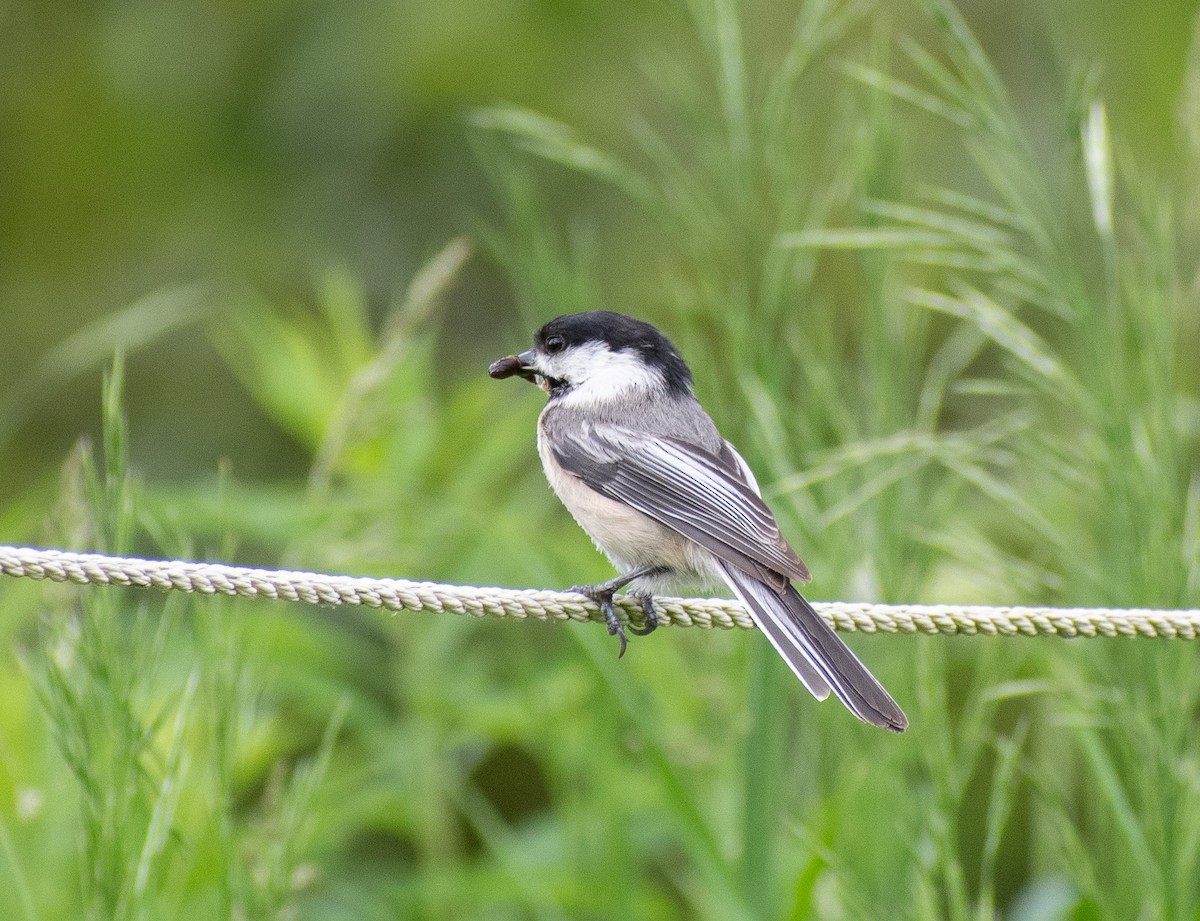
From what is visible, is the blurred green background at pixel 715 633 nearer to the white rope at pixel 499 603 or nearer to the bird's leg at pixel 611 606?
the bird's leg at pixel 611 606

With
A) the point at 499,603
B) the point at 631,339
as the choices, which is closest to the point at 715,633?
the point at 631,339

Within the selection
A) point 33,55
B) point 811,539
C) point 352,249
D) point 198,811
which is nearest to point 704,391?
point 811,539

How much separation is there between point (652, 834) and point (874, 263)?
1.12 metres

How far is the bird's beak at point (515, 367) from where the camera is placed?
2.35m

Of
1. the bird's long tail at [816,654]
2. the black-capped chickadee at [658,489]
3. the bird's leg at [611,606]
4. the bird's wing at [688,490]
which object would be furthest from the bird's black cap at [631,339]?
the bird's long tail at [816,654]

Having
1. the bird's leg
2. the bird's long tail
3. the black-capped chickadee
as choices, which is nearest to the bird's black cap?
the black-capped chickadee

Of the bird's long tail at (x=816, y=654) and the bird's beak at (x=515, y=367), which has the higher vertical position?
the bird's beak at (x=515, y=367)

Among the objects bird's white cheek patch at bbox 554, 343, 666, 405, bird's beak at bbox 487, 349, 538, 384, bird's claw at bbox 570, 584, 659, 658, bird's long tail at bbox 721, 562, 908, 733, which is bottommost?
bird's long tail at bbox 721, 562, 908, 733

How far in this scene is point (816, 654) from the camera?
67.4 inches

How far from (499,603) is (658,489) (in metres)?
0.58

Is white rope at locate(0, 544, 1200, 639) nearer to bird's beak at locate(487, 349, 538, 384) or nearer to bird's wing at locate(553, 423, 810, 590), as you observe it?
bird's wing at locate(553, 423, 810, 590)

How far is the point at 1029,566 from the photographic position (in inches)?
82.0

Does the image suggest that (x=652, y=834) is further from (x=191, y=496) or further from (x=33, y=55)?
(x=33, y=55)

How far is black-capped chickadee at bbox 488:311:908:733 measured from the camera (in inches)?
68.8
